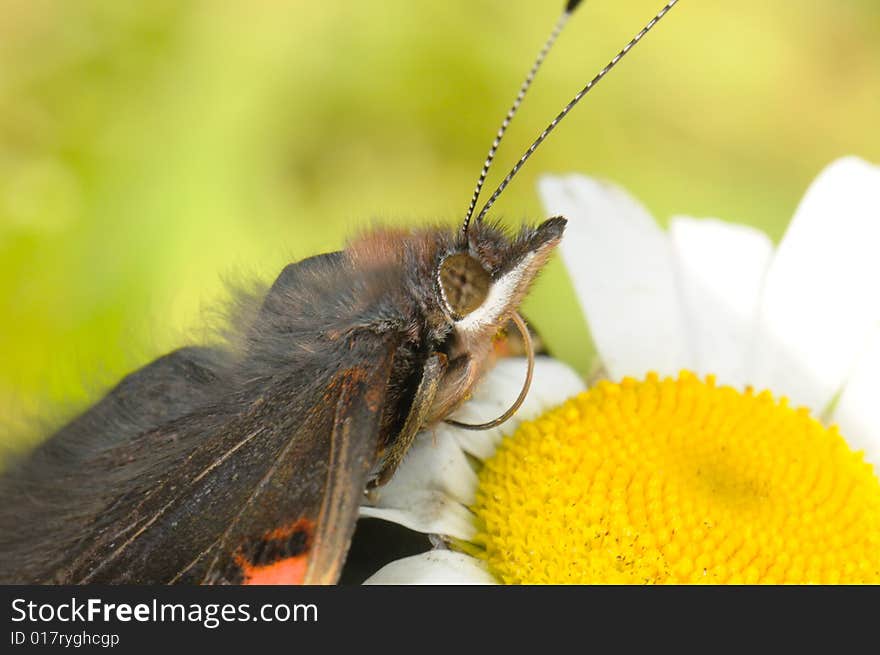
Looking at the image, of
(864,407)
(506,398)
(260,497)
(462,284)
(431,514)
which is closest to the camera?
(260,497)

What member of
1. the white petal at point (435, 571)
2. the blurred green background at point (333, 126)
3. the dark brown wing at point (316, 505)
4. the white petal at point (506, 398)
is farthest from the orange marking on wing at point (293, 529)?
the blurred green background at point (333, 126)

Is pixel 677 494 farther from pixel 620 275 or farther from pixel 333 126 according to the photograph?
pixel 333 126

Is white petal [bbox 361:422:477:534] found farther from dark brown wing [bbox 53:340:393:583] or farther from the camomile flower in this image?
dark brown wing [bbox 53:340:393:583]

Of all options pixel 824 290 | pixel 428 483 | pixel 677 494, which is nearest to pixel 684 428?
pixel 677 494

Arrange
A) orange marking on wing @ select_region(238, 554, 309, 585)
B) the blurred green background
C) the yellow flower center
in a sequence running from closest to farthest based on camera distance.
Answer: orange marking on wing @ select_region(238, 554, 309, 585) < the yellow flower center < the blurred green background

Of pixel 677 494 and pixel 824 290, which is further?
pixel 824 290

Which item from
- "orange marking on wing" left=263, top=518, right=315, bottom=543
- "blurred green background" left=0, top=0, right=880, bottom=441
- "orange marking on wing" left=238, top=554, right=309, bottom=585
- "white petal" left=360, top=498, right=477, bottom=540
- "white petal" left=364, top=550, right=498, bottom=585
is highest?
"blurred green background" left=0, top=0, right=880, bottom=441

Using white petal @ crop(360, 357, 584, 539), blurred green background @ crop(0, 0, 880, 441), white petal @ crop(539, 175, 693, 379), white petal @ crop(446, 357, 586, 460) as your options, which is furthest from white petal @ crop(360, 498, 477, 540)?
blurred green background @ crop(0, 0, 880, 441)

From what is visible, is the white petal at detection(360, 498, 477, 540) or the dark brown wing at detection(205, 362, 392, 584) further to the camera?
the white petal at detection(360, 498, 477, 540)
